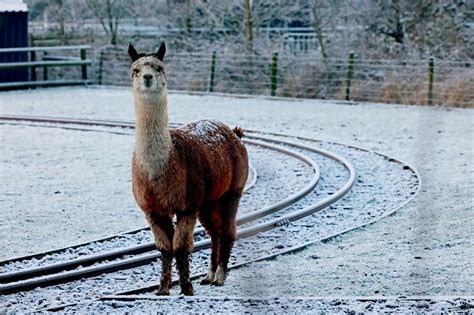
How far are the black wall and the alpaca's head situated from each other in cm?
2126

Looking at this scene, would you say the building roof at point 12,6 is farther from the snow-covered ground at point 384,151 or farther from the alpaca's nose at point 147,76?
the alpaca's nose at point 147,76

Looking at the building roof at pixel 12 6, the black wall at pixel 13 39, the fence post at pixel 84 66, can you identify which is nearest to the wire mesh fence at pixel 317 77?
the fence post at pixel 84 66

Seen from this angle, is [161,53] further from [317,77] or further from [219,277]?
[317,77]

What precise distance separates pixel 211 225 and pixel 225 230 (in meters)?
0.12

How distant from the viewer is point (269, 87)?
27.3 metres

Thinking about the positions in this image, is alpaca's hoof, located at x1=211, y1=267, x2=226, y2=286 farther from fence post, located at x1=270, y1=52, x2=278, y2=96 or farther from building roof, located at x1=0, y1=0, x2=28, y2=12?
building roof, located at x1=0, y1=0, x2=28, y2=12

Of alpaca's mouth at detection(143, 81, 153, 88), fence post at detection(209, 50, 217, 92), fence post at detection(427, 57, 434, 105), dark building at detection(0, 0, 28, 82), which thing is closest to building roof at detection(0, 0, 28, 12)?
dark building at detection(0, 0, 28, 82)

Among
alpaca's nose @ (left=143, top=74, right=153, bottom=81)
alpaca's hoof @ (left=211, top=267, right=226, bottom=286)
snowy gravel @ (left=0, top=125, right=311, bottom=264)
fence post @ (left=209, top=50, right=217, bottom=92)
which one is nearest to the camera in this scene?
alpaca's nose @ (left=143, top=74, right=153, bottom=81)

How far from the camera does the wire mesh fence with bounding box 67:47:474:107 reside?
2405 centimetres

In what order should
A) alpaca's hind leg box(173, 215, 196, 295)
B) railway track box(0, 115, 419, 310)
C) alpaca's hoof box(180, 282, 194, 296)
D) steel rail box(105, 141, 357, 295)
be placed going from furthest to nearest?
steel rail box(105, 141, 357, 295), railway track box(0, 115, 419, 310), alpaca's hoof box(180, 282, 194, 296), alpaca's hind leg box(173, 215, 196, 295)

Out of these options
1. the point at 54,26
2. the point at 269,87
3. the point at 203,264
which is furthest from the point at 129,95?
the point at 203,264

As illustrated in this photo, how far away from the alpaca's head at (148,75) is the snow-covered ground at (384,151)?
1.71 metres

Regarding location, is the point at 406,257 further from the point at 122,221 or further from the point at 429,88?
the point at 429,88

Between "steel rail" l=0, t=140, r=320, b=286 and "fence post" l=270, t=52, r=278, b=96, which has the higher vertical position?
"fence post" l=270, t=52, r=278, b=96
